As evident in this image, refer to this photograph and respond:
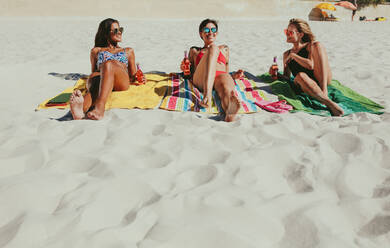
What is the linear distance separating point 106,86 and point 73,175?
151cm

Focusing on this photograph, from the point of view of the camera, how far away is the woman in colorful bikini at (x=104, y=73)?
3064mm

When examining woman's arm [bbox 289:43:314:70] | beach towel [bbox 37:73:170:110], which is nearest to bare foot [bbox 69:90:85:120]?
beach towel [bbox 37:73:170:110]

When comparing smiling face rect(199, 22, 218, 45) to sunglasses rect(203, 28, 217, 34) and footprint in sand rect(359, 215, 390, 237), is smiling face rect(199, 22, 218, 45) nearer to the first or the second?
sunglasses rect(203, 28, 217, 34)

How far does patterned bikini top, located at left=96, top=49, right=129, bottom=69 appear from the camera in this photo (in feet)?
12.6

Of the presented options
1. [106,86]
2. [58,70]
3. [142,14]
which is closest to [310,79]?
[106,86]

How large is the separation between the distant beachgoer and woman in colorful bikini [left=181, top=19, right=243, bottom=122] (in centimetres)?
82

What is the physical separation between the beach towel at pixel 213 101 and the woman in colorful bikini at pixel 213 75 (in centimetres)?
15

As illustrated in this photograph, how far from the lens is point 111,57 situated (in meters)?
3.89

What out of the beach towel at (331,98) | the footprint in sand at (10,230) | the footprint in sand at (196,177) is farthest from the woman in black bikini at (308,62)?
the footprint in sand at (10,230)

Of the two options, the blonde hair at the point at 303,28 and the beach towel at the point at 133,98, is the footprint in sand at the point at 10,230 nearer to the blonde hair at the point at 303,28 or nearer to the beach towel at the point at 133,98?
the beach towel at the point at 133,98

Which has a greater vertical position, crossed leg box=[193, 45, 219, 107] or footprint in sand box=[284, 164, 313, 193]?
crossed leg box=[193, 45, 219, 107]

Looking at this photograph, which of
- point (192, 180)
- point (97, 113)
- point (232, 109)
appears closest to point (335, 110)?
point (232, 109)

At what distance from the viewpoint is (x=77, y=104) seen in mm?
2994

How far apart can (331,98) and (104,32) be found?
10.5 ft
